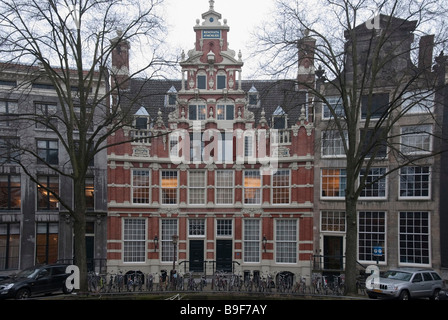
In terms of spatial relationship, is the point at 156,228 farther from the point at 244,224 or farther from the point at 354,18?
the point at 354,18

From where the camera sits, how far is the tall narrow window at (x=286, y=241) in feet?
88.0

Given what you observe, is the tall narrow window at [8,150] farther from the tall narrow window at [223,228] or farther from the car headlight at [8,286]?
the tall narrow window at [223,228]

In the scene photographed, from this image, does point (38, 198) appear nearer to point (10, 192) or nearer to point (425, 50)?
point (10, 192)

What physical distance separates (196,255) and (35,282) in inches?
436

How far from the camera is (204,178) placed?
90.5 feet

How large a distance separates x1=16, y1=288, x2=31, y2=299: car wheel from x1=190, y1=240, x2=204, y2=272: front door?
11130 millimetres

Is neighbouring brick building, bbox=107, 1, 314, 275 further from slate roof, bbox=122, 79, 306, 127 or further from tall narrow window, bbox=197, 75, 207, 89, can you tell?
slate roof, bbox=122, 79, 306, 127

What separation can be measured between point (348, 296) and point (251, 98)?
16.3m

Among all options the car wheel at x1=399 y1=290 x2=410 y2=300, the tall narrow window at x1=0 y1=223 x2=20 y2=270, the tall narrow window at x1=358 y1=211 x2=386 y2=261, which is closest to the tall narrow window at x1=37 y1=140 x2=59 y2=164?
the tall narrow window at x1=0 y1=223 x2=20 y2=270

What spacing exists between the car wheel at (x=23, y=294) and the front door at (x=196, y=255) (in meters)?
11.1

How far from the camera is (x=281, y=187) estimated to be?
1069 inches

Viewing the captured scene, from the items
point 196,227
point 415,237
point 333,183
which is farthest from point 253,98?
point 415,237

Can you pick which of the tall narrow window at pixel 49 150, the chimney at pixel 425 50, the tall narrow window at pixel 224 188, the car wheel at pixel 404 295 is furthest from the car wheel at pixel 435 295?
the tall narrow window at pixel 49 150

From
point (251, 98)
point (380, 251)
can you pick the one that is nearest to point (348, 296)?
point (380, 251)
